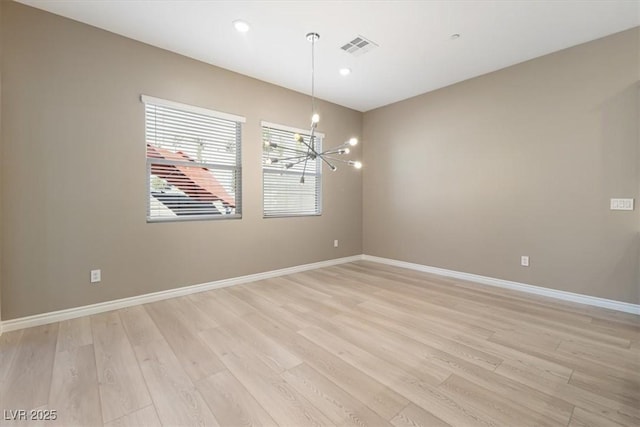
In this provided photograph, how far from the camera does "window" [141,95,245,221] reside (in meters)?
3.24

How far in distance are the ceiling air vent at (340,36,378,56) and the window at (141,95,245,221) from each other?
1.70 m

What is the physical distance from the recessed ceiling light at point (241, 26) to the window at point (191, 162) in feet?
3.68

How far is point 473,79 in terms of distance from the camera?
13.0ft

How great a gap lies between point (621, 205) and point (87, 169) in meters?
5.64

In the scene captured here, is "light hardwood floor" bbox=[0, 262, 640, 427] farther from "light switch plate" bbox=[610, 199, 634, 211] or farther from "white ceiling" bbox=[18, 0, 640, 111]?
"white ceiling" bbox=[18, 0, 640, 111]

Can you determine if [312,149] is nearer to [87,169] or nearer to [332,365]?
[332,365]

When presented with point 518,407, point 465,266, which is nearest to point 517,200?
point 465,266

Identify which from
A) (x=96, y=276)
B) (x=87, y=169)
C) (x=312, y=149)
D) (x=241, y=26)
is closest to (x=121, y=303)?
(x=96, y=276)

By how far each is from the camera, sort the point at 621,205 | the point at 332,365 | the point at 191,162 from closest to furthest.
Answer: the point at 332,365 < the point at 621,205 < the point at 191,162

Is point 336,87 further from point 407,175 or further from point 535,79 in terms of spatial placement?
point 535,79

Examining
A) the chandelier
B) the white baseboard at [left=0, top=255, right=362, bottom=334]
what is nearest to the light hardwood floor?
the white baseboard at [left=0, top=255, right=362, bottom=334]

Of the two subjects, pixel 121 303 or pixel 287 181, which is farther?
pixel 287 181

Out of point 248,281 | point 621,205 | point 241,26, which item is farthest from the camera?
point 248,281

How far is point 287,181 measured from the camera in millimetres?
4527
